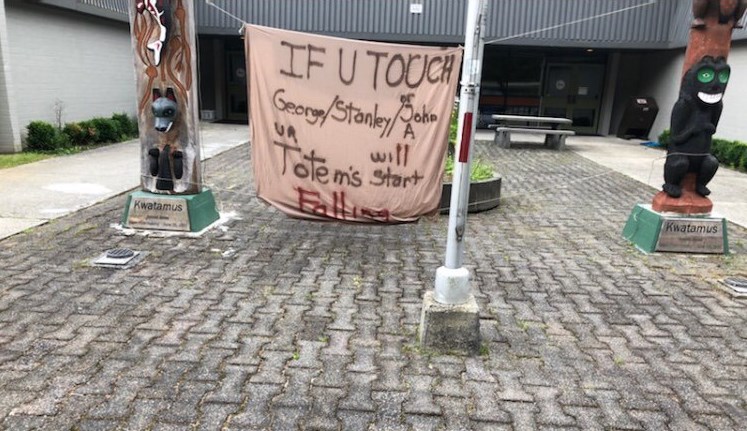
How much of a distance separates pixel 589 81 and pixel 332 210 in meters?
17.2

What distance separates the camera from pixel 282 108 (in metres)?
4.59

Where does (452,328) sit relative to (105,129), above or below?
below

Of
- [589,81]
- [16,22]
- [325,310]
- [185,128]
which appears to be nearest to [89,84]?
[16,22]

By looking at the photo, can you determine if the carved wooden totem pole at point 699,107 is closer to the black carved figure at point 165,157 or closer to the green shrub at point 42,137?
A: the black carved figure at point 165,157

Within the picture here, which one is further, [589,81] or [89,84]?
[589,81]

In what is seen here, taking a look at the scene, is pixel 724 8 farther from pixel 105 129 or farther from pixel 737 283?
pixel 105 129

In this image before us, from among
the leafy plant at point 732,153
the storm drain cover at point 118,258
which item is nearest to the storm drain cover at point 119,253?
the storm drain cover at point 118,258

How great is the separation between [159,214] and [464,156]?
374 cm

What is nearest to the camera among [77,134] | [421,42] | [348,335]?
[348,335]

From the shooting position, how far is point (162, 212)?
18.9 feet

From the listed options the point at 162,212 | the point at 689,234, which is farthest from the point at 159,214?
the point at 689,234

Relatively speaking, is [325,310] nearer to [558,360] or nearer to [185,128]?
[558,360]

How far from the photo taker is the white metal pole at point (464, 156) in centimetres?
318

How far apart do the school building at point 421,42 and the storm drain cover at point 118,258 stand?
697 centimetres
